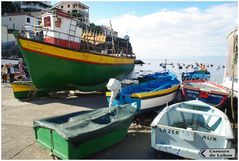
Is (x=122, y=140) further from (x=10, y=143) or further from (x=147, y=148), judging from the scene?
Result: (x=10, y=143)

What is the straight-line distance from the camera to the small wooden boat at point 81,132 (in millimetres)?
4582

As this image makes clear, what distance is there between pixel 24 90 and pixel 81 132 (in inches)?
307

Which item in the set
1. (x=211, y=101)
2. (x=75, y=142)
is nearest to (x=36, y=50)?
(x=75, y=142)

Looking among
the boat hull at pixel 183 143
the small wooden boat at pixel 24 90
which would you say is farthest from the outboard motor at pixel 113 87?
the small wooden boat at pixel 24 90

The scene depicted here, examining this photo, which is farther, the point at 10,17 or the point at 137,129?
the point at 10,17

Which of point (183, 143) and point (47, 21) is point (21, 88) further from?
point (183, 143)

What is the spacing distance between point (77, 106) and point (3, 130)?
351 centimetres

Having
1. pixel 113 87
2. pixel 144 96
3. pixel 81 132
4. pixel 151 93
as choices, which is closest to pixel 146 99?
pixel 144 96

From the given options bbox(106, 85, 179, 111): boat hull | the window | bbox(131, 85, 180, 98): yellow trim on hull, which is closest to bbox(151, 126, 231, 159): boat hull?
bbox(106, 85, 179, 111): boat hull

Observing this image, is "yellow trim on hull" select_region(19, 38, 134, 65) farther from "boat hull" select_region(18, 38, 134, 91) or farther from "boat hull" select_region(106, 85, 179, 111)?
"boat hull" select_region(106, 85, 179, 111)

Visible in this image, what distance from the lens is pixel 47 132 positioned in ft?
16.5

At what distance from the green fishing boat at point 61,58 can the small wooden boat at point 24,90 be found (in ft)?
3.34

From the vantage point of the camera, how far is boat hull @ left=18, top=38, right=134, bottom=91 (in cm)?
966

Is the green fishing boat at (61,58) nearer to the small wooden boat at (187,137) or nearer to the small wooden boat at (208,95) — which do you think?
the small wooden boat at (208,95)
